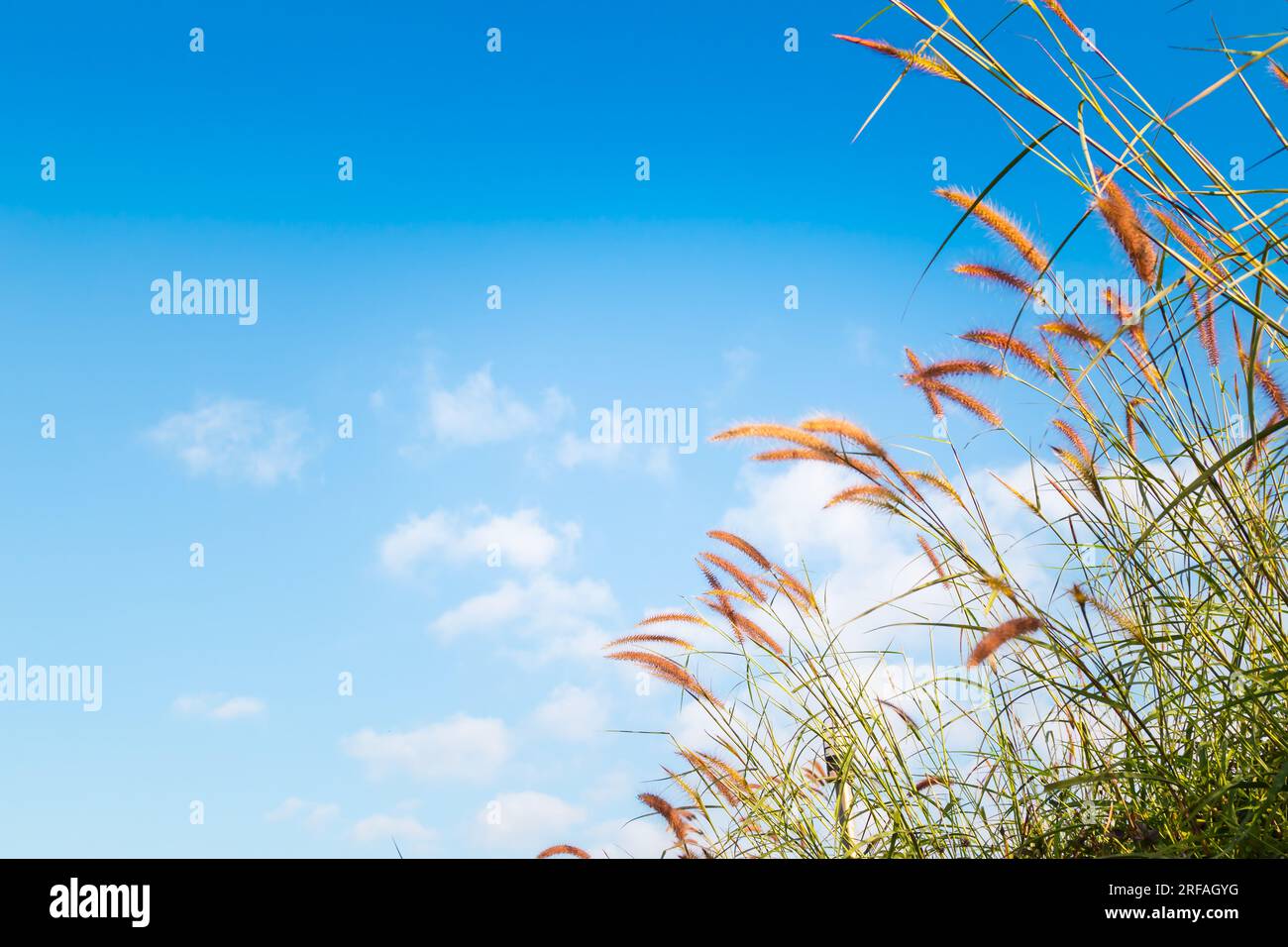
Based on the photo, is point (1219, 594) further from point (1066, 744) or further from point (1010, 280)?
point (1010, 280)

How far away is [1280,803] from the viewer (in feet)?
5.11

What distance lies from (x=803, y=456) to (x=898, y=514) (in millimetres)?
263

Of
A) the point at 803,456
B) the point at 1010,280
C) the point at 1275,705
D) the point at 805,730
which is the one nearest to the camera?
the point at 1275,705

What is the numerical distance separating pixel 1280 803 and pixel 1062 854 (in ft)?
1.38

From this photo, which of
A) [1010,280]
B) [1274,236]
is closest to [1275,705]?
[1274,236]

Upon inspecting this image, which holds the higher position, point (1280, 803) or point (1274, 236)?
point (1274, 236)

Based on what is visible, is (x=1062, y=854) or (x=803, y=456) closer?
(x=1062, y=854)

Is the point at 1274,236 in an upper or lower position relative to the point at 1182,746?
upper

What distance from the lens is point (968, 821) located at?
2.05 m

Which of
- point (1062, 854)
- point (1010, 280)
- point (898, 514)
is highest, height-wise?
point (1010, 280)
